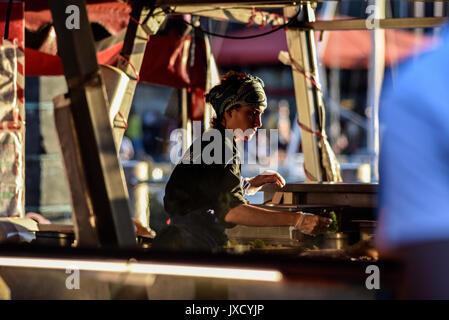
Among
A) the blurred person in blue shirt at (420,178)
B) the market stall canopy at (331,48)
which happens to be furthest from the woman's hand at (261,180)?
the market stall canopy at (331,48)

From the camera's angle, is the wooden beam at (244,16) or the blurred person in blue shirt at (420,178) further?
the wooden beam at (244,16)

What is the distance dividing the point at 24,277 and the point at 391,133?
1.55 metres

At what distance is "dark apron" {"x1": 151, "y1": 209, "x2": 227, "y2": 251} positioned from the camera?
11.5 ft

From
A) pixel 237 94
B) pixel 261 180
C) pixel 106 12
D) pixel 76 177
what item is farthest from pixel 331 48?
pixel 76 177

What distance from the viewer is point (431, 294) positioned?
1410 millimetres

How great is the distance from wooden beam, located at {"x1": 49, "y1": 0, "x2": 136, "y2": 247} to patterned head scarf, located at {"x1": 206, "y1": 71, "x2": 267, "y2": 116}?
128 cm

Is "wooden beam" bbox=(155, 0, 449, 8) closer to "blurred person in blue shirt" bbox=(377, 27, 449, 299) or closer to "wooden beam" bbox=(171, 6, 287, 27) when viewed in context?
"wooden beam" bbox=(171, 6, 287, 27)

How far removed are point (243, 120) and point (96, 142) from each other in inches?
54.5

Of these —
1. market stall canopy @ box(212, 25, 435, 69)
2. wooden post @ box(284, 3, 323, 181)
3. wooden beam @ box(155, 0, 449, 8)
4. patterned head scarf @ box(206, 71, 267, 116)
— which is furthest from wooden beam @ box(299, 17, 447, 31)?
market stall canopy @ box(212, 25, 435, 69)

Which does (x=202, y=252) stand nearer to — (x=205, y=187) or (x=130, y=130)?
(x=205, y=187)

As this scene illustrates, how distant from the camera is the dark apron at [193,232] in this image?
3.52m

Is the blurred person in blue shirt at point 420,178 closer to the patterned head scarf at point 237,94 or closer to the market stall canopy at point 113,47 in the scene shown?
the patterned head scarf at point 237,94

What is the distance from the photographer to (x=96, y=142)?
2502mm
